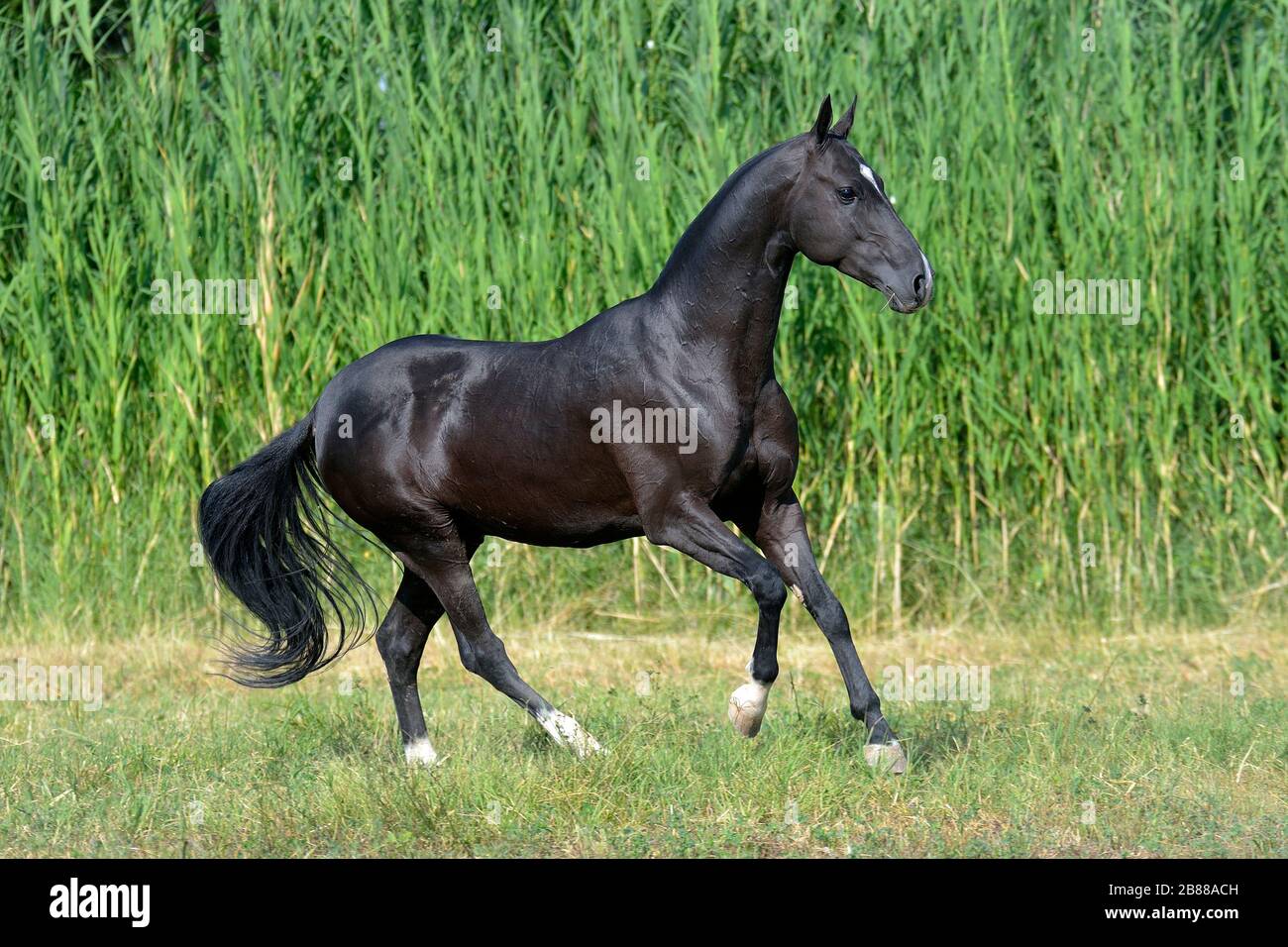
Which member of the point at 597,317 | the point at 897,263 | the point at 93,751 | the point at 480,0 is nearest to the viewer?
the point at 897,263

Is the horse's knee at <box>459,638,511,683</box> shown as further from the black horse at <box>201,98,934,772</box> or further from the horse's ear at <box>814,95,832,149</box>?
the horse's ear at <box>814,95,832,149</box>

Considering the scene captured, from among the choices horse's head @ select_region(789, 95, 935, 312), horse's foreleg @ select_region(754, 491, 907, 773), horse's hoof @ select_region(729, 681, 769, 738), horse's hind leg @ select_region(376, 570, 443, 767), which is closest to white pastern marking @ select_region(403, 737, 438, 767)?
horse's hind leg @ select_region(376, 570, 443, 767)

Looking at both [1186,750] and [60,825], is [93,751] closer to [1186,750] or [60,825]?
[60,825]

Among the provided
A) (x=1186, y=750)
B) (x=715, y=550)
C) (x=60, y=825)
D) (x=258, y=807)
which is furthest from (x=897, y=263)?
(x=60, y=825)

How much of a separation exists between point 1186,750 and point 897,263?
6.65 feet

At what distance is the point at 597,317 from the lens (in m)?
5.17

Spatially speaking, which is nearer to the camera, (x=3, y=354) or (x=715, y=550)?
(x=715, y=550)

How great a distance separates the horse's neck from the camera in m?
4.77

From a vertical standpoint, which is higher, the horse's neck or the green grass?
the horse's neck

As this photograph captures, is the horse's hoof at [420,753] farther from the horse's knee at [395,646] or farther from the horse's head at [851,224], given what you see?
the horse's head at [851,224]

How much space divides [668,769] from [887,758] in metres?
0.70

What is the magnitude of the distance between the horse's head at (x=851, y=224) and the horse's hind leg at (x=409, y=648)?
6.50 feet

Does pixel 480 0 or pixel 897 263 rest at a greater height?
pixel 480 0

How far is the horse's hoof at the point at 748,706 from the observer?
488 centimetres
